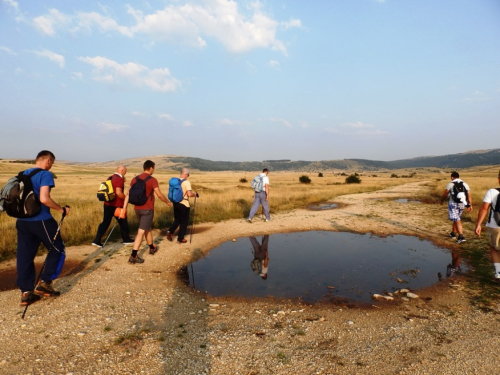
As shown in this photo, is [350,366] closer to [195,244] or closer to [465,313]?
[465,313]

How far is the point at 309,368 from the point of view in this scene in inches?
129

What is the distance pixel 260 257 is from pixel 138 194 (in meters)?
3.79

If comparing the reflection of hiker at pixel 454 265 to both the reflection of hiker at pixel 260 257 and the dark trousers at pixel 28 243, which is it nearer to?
the reflection of hiker at pixel 260 257

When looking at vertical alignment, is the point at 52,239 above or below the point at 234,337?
above

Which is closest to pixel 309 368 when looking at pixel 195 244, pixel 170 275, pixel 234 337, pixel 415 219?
pixel 234 337

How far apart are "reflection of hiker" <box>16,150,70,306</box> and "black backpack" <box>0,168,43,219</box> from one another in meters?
0.08

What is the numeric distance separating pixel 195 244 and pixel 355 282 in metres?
5.23

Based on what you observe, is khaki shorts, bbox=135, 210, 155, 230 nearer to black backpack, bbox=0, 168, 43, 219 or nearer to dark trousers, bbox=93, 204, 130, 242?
dark trousers, bbox=93, 204, 130, 242

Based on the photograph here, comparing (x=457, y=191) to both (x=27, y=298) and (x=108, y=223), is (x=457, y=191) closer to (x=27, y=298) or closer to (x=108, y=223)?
(x=108, y=223)

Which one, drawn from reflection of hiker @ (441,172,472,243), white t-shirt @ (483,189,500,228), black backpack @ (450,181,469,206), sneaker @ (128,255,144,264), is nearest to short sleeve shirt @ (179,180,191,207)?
sneaker @ (128,255,144,264)

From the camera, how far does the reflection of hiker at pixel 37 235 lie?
4648 mm

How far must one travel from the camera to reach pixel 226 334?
13.2ft

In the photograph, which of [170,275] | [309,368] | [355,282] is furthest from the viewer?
[170,275]

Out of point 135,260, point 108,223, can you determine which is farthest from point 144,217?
point 108,223
